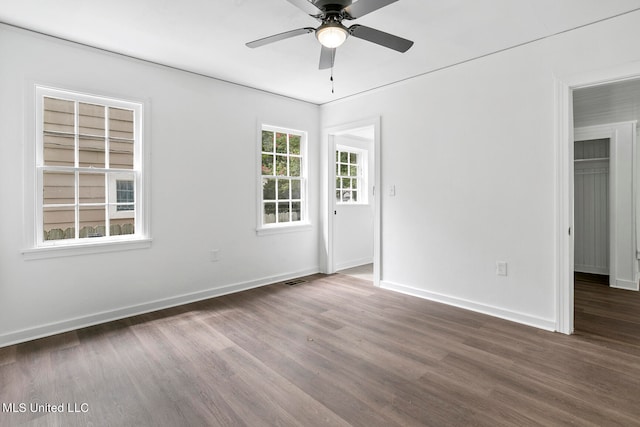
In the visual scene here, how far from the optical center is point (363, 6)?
1947 mm

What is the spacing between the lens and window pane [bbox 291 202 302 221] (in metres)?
5.01

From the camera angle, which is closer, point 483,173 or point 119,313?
point 119,313

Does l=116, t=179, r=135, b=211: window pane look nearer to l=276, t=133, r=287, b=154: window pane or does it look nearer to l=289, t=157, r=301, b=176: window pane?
l=276, t=133, r=287, b=154: window pane

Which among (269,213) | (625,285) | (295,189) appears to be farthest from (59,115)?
(625,285)

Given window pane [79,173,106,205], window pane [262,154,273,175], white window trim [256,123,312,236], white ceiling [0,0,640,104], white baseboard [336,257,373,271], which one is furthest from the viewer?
white baseboard [336,257,373,271]

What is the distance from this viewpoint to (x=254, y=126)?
4379 mm

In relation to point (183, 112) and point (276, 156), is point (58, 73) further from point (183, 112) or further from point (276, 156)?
point (276, 156)

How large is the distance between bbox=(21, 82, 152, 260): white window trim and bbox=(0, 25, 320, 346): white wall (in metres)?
0.05

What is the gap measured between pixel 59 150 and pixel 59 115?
33 centimetres

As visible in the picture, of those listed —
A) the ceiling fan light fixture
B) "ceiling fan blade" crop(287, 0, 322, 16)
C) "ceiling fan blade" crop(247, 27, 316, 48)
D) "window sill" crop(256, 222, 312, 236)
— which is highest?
"ceiling fan blade" crop(287, 0, 322, 16)

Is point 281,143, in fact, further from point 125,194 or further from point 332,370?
point 332,370

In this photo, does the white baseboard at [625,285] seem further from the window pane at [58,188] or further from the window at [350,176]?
the window pane at [58,188]

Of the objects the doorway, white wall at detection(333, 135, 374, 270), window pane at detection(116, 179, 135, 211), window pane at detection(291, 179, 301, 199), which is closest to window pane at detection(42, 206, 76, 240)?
window pane at detection(116, 179, 135, 211)

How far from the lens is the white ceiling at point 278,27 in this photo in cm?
244
